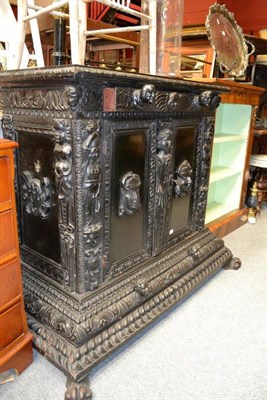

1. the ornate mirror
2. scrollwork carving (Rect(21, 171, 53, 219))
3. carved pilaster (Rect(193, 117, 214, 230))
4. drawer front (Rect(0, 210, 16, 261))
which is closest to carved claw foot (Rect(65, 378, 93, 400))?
drawer front (Rect(0, 210, 16, 261))

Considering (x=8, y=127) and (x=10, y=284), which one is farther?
(x=8, y=127)

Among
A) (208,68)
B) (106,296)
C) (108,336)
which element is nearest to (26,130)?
(106,296)

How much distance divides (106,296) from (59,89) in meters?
0.80

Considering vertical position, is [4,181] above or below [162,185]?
above

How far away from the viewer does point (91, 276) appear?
1.21 metres

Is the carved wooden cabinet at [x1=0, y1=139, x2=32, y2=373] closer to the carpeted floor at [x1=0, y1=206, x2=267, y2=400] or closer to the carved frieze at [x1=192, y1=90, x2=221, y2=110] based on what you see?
the carpeted floor at [x1=0, y1=206, x2=267, y2=400]

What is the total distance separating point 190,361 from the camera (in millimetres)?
1275

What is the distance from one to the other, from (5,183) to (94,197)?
0.30 meters

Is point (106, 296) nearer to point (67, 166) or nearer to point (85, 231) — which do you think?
point (85, 231)

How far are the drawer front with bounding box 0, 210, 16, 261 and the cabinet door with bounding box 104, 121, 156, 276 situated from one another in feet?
1.14

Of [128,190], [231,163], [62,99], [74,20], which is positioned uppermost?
[74,20]

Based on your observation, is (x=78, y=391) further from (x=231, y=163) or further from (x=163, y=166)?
(x=231, y=163)

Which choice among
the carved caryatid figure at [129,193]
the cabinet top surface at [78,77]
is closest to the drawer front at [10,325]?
the carved caryatid figure at [129,193]

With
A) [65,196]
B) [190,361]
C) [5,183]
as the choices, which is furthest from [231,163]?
[5,183]
